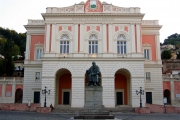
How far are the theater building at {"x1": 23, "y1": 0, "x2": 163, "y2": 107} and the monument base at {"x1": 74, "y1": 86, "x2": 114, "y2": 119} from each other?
15124mm

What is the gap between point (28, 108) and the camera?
30.1 m

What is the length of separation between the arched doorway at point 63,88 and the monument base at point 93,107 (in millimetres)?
18269

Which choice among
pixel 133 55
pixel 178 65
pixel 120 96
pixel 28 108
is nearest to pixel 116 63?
pixel 133 55

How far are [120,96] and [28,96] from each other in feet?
47.5

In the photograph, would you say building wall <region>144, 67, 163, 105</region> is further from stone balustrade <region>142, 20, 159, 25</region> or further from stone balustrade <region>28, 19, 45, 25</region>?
stone balustrade <region>28, 19, 45, 25</region>

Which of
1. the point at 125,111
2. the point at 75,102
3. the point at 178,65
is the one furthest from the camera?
→ the point at 178,65

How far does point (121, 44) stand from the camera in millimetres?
34375

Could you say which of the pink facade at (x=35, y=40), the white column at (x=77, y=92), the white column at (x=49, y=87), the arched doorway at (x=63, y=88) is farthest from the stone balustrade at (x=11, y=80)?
the white column at (x=77, y=92)

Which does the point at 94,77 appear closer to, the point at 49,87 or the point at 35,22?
the point at 49,87

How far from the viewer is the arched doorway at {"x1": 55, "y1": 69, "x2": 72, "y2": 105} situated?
35.8 metres

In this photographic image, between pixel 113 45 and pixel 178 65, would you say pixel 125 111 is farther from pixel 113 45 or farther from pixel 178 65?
pixel 178 65

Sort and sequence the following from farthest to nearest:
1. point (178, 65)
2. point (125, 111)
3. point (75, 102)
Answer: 1. point (178, 65)
2. point (75, 102)
3. point (125, 111)

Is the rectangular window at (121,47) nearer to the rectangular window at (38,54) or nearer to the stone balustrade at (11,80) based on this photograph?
the rectangular window at (38,54)

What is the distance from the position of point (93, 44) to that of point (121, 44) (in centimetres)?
418
